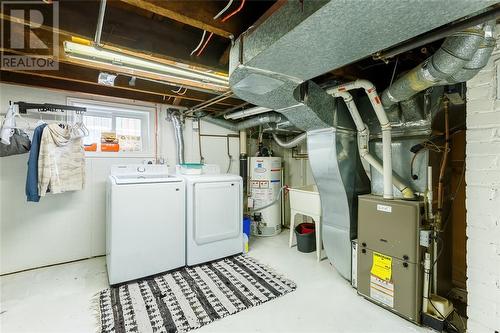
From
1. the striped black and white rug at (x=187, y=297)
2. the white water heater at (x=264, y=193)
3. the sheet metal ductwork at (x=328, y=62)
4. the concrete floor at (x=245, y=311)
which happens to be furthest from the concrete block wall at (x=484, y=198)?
the white water heater at (x=264, y=193)

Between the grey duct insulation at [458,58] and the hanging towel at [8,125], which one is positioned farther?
the hanging towel at [8,125]

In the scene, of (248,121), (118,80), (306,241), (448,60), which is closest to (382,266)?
(306,241)

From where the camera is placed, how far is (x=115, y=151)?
327 centimetres

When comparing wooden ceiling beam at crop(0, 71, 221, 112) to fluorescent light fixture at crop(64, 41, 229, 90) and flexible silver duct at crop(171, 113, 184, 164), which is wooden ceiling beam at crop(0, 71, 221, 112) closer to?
flexible silver duct at crop(171, 113, 184, 164)

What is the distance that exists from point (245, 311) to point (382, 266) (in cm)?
130

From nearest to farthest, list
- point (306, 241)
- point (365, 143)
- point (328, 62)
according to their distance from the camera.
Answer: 1. point (328, 62)
2. point (365, 143)
3. point (306, 241)

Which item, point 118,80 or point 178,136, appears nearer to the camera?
point 118,80

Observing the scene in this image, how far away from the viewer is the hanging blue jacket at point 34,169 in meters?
2.49

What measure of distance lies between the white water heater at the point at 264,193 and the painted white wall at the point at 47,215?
1.77 m

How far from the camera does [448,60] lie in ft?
4.46

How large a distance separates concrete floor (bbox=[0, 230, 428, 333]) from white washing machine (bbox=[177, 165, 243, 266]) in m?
0.77

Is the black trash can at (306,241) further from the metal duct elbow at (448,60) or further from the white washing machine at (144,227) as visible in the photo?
the metal duct elbow at (448,60)

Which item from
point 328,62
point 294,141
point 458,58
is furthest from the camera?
point 294,141

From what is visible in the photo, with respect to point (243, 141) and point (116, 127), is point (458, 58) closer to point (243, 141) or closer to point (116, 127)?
point (243, 141)
